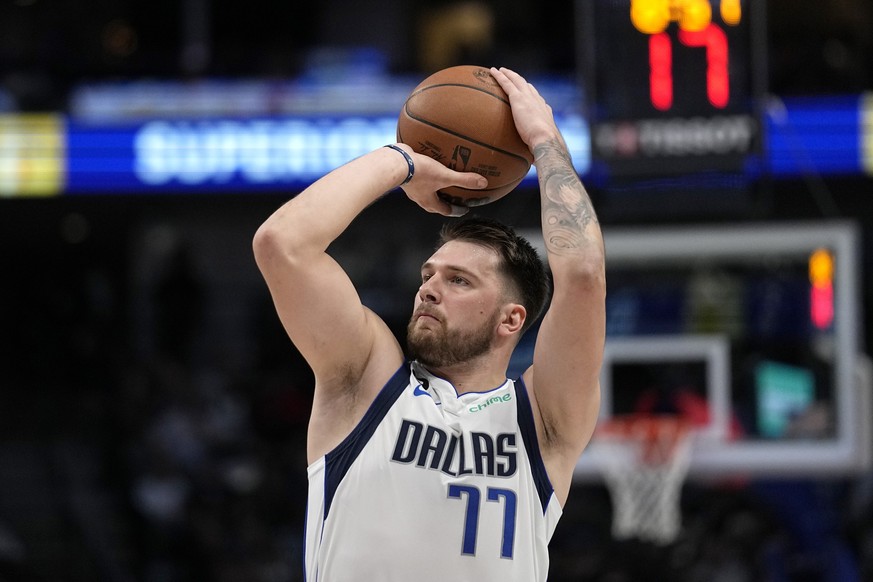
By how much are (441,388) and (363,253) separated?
11065mm

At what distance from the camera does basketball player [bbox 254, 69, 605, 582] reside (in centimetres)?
265

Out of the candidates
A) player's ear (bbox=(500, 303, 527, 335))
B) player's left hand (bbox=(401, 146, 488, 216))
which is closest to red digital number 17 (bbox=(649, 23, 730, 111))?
player's left hand (bbox=(401, 146, 488, 216))

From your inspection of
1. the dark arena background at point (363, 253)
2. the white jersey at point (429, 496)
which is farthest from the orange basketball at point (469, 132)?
the dark arena background at point (363, 253)

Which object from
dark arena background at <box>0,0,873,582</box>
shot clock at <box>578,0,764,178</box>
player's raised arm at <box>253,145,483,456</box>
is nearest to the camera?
player's raised arm at <box>253,145,483,456</box>

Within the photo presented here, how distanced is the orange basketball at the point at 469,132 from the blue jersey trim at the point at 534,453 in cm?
59

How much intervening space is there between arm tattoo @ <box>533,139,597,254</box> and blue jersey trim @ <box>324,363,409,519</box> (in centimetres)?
50

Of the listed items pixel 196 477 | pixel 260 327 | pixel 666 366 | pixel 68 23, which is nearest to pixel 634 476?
pixel 666 366

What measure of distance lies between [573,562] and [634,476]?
81.6 inches

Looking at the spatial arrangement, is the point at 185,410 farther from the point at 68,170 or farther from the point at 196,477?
the point at 68,170

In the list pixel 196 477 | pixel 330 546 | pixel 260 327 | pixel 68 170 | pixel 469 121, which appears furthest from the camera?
pixel 260 327

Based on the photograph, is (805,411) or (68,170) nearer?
(805,411)

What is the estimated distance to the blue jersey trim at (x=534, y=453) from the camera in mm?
2822

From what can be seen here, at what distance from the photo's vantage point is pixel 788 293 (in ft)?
28.2

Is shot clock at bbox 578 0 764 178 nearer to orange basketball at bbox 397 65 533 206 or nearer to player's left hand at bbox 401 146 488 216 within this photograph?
orange basketball at bbox 397 65 533 206
